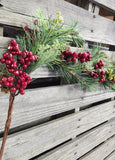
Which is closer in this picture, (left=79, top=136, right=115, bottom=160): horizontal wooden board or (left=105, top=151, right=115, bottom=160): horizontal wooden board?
(left=79, top=136, right=115, bottom=160): horizontal wooden board

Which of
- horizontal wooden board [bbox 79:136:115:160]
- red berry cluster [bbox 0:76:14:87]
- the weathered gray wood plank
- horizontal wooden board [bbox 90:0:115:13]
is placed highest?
horizontal wooden board [bbox 90:0:115:13]

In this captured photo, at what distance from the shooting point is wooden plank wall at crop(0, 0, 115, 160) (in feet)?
2.06

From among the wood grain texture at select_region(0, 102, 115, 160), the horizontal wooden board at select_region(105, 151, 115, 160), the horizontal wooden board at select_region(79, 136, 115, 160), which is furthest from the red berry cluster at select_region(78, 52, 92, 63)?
the horizontal wooden board at select_region(105, 151, 115, 160)

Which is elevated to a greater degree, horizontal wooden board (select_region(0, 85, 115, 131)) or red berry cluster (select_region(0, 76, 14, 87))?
red berry cluster (select_region(0, 76, 14, 87))

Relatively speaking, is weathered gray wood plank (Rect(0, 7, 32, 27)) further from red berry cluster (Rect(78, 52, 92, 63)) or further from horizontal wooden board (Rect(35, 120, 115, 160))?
horizontal wooden board (Rect(35, 120, 115, 160))

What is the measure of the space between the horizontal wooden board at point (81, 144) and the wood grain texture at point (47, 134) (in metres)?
0.06

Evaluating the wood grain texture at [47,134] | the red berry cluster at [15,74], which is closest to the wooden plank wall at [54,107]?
the wood grain texture at [47,134]

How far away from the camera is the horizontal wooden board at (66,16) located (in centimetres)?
58

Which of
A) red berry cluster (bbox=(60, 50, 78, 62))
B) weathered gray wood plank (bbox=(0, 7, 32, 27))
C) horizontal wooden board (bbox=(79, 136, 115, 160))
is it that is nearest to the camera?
weathered gray wood plank (bbox=(0, 7, 32, 27))

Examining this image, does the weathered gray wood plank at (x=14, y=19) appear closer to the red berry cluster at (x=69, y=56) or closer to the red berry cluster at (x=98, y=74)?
the red berry cluster at (x=69, y=56)

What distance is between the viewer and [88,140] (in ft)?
3.79

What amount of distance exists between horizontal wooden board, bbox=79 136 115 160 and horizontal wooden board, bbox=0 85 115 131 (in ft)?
1.64

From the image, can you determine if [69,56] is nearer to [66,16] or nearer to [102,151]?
[66,16]

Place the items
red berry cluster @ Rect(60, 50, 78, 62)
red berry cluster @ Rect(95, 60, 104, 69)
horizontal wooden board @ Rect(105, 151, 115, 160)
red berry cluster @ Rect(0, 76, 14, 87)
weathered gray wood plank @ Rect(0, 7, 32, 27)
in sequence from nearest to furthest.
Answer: red berry cluster @ Rect(0, 76, 14, 87) < weathered gray wood plank @ Rect(0, 7, 32, 27) < red berry cluster @ Rect(60, 50, 78, 62) < red berry cluster @ Rect(95, 60, 104, 69) < horizontal wooden board @ Rect(105, 151, 115, 160)
